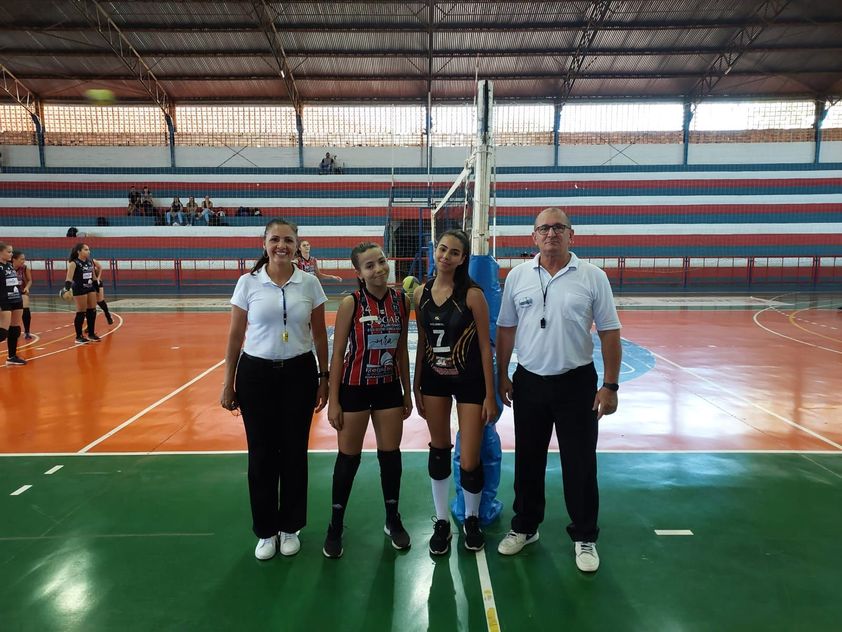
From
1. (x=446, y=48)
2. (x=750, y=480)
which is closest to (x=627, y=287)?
(x=446, y=48)

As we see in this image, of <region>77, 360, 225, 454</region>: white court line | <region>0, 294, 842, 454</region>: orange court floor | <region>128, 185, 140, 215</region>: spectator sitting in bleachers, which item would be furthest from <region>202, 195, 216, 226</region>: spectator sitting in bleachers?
<region>77, 360, 225, 454</region>: white court line

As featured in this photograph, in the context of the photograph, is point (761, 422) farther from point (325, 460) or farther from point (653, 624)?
point (325, 460)

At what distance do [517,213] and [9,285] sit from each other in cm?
2062

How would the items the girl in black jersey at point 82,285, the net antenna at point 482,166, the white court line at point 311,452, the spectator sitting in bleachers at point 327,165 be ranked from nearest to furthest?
the net antenna at point 482,166
the white court line at point 311,452
the girl in black jersey at point 82,285
the spectator sitting in bleachers at point 327,165

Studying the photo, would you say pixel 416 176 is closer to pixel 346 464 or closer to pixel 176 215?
pixel 176 215

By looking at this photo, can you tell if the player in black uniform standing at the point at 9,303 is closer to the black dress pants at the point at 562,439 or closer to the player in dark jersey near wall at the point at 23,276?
the player in dark jersey near wall at the point at 23,276

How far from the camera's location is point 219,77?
79.2ft

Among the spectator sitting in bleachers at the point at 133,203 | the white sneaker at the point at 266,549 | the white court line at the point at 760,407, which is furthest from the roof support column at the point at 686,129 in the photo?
the white sneaker at the point at 266,549

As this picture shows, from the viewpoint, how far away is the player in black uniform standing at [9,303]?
27.5ft

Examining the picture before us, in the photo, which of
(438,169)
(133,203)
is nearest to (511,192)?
(438,169)

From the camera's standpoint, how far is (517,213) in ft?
82.1

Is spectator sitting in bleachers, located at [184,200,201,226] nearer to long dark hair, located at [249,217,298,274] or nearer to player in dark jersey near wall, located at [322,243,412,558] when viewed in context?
long dark hair, located at [249,217,298,274]

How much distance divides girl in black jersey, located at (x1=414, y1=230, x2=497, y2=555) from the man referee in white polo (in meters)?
0.24

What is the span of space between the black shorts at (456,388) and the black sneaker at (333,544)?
Answer: 3.55 feet
